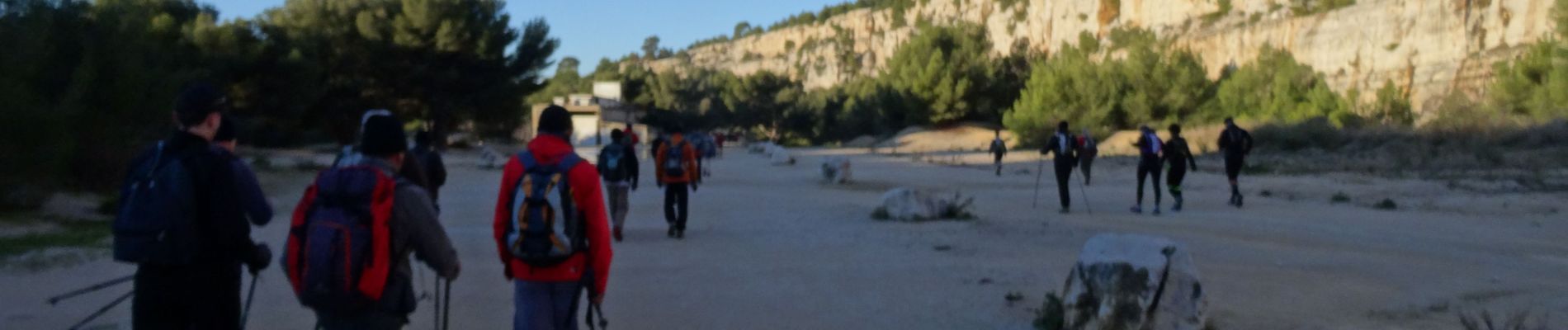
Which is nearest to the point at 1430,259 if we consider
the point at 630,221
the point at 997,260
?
the point at 997,260

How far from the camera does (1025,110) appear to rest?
209 feet

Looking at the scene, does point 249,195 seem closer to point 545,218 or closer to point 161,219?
point 161,219

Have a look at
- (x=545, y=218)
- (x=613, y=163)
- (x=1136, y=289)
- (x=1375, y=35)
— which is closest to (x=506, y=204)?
(x=545, y=218)

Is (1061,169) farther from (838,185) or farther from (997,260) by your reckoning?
(838,185)

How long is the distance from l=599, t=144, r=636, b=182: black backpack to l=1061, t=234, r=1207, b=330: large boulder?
635 centimetres

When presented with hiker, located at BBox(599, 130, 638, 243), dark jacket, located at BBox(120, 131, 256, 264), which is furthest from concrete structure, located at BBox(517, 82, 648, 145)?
dark jacket, located at BBox(120, 131, 256, 264)

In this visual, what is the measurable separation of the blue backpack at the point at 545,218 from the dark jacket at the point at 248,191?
3.02 feet

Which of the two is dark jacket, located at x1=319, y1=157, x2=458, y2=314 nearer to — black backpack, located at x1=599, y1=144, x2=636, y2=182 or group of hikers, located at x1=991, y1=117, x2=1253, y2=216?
black backpack, located at x1=599, y1=144, x2=636, y2=182

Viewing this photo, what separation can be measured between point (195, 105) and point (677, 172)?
836 centimetres

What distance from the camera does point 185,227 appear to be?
3975mm

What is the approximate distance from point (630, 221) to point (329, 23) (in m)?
32.9

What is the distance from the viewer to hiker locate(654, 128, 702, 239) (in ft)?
40.7

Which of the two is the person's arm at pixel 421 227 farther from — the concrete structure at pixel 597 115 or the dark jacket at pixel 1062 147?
the concrete structure at pixel 597 115

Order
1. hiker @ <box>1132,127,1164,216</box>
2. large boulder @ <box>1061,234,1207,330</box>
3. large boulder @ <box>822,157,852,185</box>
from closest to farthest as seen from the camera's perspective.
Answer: large boulder @ <box>1061,234,1207,330</box> → hiker @ <box>1132,127,1164,216</box> → large boulder @ <box>822,157,852,185</box>
